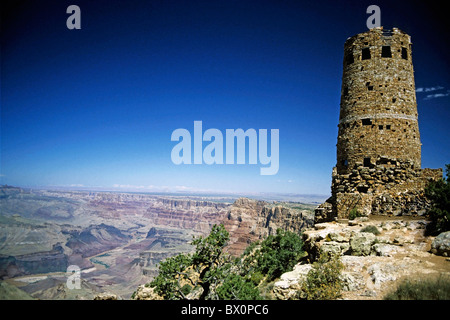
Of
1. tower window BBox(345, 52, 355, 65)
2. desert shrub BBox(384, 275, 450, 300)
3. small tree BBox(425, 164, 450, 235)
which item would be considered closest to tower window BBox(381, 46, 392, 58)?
tower window BBox(345, 52, 355, 65)

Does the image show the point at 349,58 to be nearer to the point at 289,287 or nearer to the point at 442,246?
the point at 442,246

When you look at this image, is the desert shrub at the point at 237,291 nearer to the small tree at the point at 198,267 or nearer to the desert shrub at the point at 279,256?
the small tree at the point at 198,267

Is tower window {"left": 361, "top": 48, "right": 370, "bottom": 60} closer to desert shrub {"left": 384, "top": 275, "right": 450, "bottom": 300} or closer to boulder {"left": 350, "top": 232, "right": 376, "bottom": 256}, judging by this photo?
boulder {"left": 350, "top": 232, "right": 376, "bottom": 256}

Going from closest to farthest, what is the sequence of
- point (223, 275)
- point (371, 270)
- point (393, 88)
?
point (371, 270)
point (223, 275)
point (393, 88)

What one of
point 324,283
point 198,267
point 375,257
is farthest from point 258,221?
point 324,283
